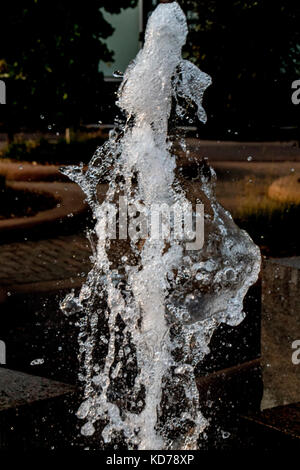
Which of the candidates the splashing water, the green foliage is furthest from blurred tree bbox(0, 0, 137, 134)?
the splashing water

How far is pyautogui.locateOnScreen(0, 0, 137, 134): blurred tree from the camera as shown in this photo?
8.61 metres

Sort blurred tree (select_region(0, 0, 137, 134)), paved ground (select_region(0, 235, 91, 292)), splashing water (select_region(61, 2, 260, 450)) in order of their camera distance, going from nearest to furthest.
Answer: splashing water (select_region(61, 2, 260, 450)) < paved ground (select_region(0, 235, 91, 292)) < blurred tree (select_region(0, 0, 137, 134))

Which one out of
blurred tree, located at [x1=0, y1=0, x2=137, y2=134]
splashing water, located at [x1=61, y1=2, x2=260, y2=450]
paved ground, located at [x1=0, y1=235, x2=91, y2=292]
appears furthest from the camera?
blurred tree, located at [x1=0, y1=0, x2=137, y2=134]

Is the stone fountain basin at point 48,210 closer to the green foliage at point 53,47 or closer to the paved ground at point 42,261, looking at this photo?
the paved ground at point 42,261

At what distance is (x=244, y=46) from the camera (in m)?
8.86

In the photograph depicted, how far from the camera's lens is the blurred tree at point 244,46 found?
335 inches

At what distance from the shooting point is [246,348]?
486 centimetres

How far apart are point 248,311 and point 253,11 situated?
401cm

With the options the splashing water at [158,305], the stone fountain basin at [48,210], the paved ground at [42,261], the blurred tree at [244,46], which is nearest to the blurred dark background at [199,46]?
the blurred tree at [244,46]

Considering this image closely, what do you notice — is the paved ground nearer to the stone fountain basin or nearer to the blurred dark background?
the stone fountain basin

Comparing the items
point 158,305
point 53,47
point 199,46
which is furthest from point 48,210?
point 158,305

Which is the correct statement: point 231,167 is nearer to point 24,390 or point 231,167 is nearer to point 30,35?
point 30,35

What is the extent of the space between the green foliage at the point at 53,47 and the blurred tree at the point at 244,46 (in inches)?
49.1

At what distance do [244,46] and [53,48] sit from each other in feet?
6.98
